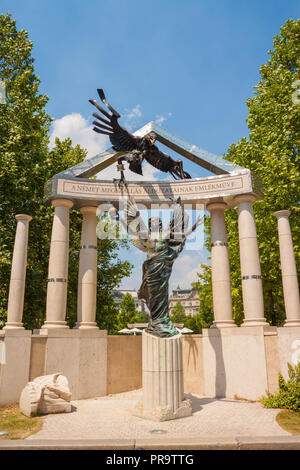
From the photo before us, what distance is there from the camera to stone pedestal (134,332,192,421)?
930cm

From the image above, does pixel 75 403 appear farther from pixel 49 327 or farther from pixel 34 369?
pixel 49 327

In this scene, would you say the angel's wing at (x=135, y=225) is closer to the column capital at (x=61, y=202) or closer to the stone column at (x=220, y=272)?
the column capital at (x=61, y=202)

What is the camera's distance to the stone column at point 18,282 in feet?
40.2

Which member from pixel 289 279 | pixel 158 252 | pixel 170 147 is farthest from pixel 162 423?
pixel 170 147

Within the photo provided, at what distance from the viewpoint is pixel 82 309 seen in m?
14.2

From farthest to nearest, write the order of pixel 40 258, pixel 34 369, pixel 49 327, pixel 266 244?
pixel 40 258, pixel 266 244, pixel 49 327, pixel 34 369

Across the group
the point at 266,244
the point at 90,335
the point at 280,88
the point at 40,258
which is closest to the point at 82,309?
the point at 90,335

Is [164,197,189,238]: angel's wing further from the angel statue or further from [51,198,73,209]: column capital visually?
[51,198,73,209]: column capital

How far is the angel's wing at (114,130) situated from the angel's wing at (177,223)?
4.57 meters

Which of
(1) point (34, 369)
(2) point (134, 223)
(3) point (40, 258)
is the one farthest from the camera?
(3) point (40, 258)

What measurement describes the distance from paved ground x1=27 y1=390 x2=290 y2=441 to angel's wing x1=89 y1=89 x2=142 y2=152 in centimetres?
978

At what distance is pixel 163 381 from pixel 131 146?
945 centimetres

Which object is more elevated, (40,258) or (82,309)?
(40,258)
